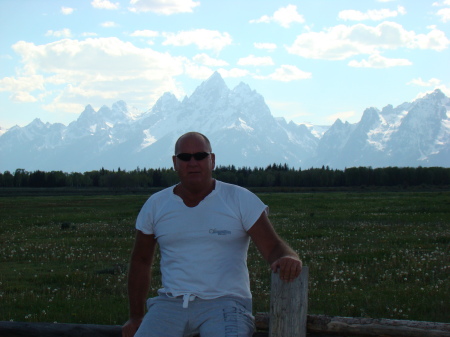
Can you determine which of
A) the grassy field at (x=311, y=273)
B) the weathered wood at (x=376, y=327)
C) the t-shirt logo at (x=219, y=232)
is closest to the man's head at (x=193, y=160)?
the t-shirt logo at (x=219, y=232)

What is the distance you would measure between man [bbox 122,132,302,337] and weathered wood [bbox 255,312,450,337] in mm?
472

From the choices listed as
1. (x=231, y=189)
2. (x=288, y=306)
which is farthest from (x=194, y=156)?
(x=288, y=306)

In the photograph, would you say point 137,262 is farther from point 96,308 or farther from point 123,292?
point 123,292

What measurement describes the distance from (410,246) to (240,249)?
48.5 ft

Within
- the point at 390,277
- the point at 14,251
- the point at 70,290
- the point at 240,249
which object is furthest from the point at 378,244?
the point at 240,249

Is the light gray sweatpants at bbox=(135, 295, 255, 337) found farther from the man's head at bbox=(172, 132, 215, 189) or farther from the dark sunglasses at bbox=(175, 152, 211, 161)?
the dark sunglasses at bbox=(175, 152, 211, 161)

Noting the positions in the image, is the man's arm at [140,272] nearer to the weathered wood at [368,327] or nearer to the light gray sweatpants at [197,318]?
the light gray sweatpants at [197,318]

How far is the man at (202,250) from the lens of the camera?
594cm

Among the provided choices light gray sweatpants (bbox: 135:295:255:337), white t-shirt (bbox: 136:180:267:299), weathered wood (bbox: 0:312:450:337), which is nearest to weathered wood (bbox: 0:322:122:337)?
weathered wood (bbox: 0:312:450:337)

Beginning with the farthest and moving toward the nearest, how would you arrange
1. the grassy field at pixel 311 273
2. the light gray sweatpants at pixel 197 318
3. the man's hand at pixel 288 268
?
the grassy field at pixel 311 273 < the light gray sweatpants at pixel 197 318 < the man's hand at pixel 288 268

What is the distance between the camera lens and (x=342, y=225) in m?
29.2

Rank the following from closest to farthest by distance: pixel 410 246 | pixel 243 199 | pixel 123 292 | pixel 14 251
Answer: pixel 243 199 → pixel 123 292 → pixel 410 246 → pixel 14 251

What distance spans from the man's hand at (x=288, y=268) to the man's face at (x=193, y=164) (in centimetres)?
136

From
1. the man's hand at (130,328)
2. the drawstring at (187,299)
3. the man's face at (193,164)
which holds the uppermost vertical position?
the man's face at (193,164)
